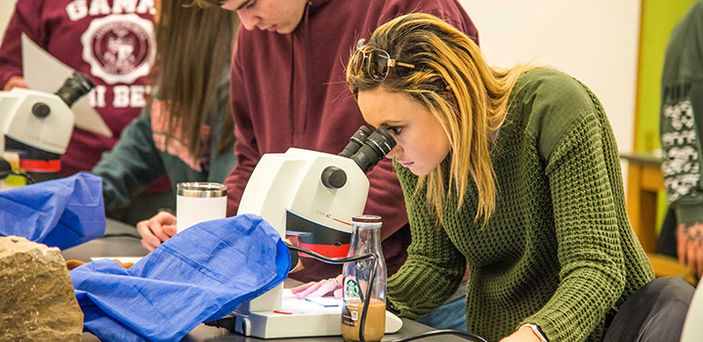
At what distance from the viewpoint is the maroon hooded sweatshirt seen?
69.5 inches

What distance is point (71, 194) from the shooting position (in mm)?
1847

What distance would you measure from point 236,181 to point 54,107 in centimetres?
55

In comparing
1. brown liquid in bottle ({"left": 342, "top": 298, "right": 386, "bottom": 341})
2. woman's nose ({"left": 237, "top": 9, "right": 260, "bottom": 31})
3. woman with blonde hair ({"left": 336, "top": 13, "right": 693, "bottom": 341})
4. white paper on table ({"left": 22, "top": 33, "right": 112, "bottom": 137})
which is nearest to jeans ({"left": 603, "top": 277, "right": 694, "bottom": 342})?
woman with blonde hair ({"left": 336, "top": 13, "right": 693, "bottom": 341})

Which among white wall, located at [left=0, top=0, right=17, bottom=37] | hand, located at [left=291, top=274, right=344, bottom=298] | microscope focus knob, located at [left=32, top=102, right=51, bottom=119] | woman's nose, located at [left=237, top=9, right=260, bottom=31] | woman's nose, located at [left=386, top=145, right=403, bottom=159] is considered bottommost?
hand, located at [left=291, top=274, right=344, bottom=298]

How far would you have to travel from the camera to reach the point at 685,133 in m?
2.69

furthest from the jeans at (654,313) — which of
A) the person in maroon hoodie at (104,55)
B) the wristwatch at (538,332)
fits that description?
A: the person in maroon hoodie at (104,55)

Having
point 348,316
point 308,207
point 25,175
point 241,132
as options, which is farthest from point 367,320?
point 25,175

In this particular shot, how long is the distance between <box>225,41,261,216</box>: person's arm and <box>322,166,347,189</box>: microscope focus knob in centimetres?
90

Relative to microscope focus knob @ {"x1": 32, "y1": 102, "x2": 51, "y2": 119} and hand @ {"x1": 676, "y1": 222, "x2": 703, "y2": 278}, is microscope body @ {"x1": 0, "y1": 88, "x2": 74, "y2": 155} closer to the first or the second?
microscope focus knob @ {"x1": 32, "y1": 102, "x2": 51, "y2": 119}

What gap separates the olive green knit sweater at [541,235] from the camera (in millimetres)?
1312

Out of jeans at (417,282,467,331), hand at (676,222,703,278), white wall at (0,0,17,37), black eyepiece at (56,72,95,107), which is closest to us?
jeans at (417,282,467,331)

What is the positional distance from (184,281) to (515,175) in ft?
2.05

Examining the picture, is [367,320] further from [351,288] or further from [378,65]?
[378,65]

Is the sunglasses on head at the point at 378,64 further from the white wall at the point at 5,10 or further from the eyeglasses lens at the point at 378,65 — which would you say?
the white wall at the point at 5,10
